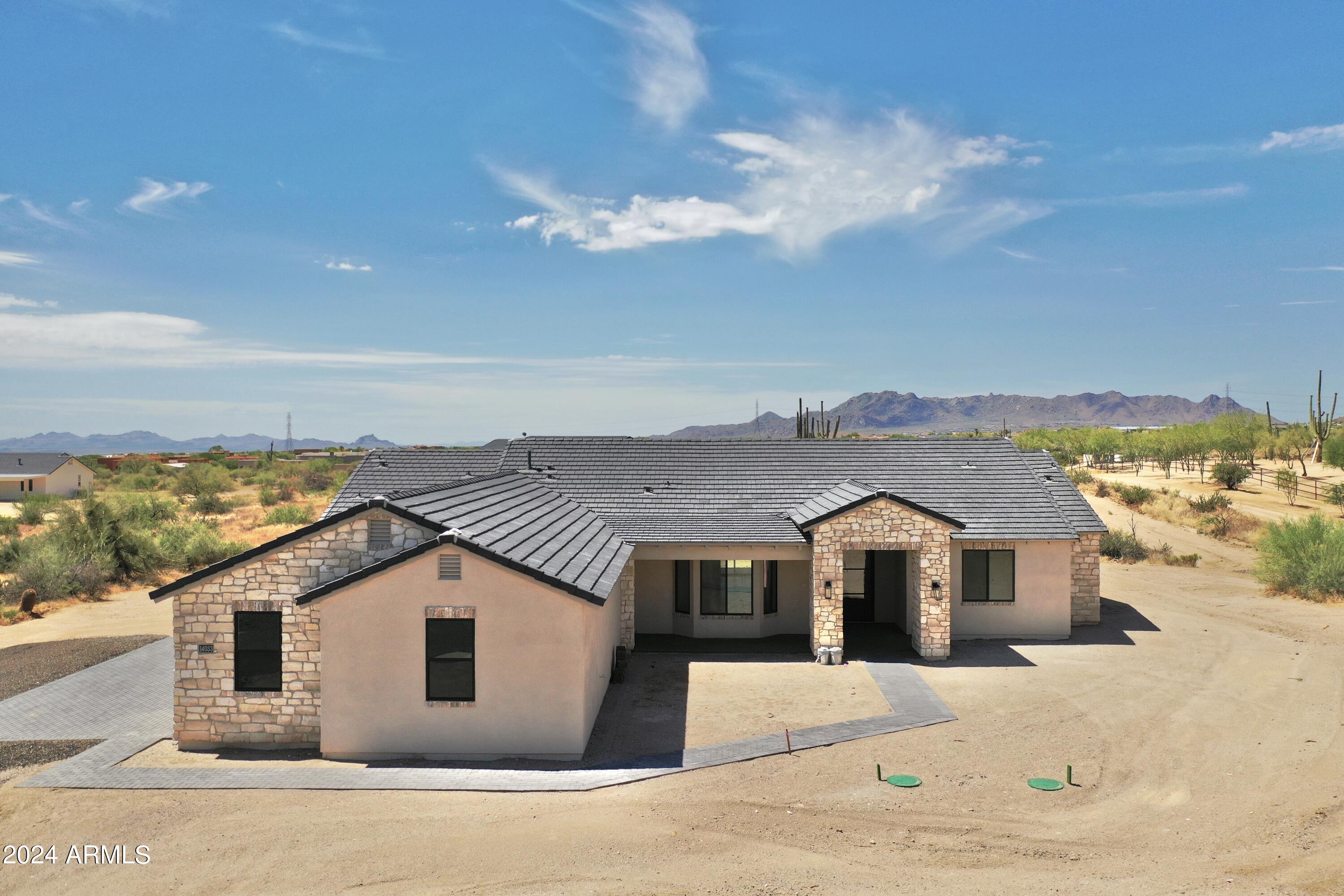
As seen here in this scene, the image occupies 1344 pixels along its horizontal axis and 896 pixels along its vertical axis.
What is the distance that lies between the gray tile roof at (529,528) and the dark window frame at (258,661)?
255 centimetres

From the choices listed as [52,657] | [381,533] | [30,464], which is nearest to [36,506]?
[30,464]

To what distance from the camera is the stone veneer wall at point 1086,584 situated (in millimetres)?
19656

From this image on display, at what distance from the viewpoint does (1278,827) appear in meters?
9.09

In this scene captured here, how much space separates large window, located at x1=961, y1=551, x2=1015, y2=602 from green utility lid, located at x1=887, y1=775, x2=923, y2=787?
29.3ft

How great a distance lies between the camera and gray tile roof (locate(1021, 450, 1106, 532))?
63.9 ft

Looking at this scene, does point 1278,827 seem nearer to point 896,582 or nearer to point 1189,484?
point 896,582

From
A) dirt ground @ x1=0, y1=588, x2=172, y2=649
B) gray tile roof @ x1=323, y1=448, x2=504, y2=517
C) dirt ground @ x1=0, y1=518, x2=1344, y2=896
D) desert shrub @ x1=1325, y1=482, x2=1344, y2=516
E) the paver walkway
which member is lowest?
dirt ground @ x1=0, y1=588, x2=172, y2=649

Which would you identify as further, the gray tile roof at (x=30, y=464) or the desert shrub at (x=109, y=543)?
the gray tile roof at (x=30, y=464)

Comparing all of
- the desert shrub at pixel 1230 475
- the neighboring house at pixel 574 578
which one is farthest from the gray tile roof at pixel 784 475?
the desert shrub at pixel 1230 475

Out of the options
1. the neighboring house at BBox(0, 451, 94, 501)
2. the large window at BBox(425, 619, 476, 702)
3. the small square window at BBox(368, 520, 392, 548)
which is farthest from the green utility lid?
the neighboring house at BBox(0, 451, 94, 501)

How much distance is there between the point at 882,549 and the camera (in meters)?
16.5

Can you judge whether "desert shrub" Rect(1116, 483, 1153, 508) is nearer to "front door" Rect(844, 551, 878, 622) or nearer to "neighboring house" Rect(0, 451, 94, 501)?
"front door" Rect(844, 551, 878, 622)

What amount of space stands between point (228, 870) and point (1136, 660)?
55.0 feet

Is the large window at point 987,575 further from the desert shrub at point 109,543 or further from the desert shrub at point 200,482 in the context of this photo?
the desert shrub at point 200,482
